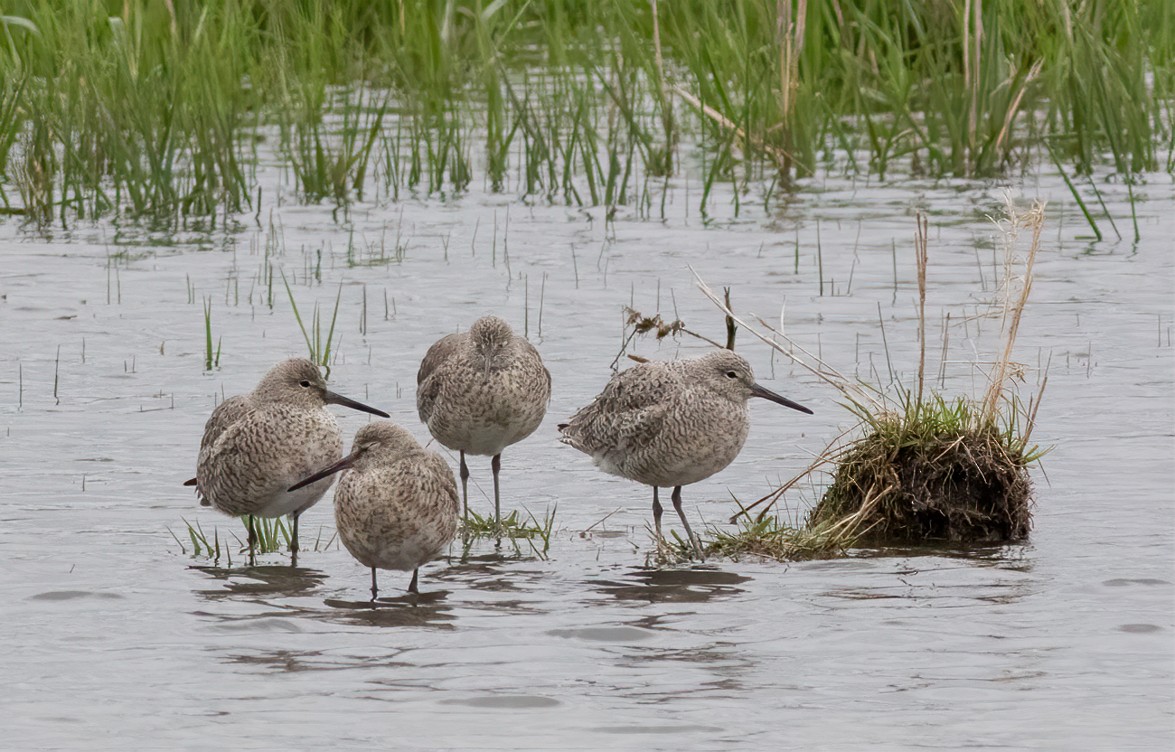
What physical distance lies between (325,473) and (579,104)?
7.38 m

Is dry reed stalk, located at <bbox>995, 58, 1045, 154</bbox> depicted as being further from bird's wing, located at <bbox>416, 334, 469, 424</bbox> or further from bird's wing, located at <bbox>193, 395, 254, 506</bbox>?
bird's wing, located at <bbox>193, 395, 254, 506</bbox>

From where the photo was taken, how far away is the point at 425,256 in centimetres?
1331

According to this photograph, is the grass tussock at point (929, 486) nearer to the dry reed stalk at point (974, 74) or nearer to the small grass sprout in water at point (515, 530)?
the small grass sprout in water at point (515, 530)

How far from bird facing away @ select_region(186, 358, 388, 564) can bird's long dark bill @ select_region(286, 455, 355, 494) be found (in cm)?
9

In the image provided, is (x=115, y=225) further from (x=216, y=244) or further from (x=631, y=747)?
(x=631, y=747)

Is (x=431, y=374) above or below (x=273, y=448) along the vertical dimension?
above

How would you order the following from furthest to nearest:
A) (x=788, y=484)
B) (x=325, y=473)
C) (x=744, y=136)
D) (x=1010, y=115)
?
(x=744, y=136) → (x=1010, y=115) → (x=788, y=484) → (x=325, y=473)

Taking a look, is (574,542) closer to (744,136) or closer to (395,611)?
(395,611)

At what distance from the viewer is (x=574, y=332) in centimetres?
1151

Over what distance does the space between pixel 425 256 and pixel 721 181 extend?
10.4ft

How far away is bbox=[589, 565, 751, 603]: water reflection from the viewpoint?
282 inches

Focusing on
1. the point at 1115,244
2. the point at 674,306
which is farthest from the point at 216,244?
the point at 1115,244

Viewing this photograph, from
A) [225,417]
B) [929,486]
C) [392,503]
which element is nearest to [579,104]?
[225,417]

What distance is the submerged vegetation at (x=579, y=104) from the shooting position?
14.1m
